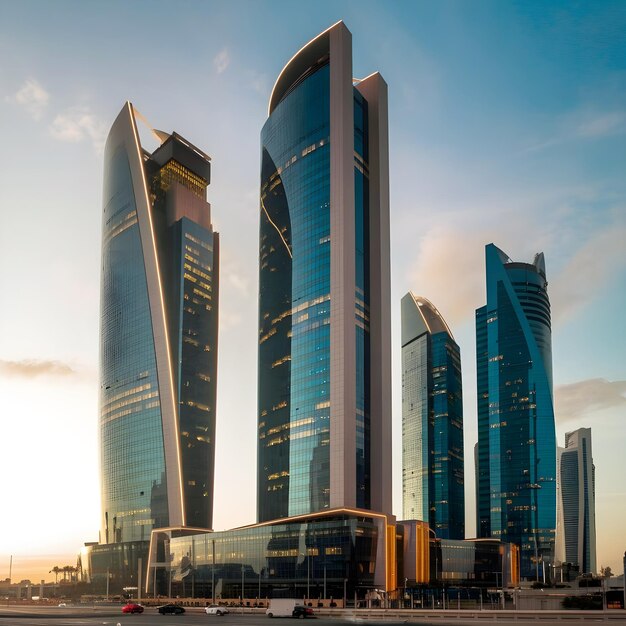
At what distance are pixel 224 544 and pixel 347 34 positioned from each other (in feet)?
417

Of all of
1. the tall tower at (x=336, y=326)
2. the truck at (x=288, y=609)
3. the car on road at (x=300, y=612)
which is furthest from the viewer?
the tall tower at (x=336, y=326)

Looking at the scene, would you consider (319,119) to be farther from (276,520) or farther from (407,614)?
(407,614)

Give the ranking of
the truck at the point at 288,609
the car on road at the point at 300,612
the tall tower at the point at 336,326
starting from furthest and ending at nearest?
the tall tower at the point at 336,326 → the truck at the point at 288,609 → the car on road at the point at 300,612

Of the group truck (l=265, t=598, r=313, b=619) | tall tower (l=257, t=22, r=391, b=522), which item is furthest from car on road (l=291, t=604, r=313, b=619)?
tall tower (l=257, t=22, r=391, b=522)

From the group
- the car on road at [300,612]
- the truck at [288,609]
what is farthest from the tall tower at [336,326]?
the car on road at [300,612]

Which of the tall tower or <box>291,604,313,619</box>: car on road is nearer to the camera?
<box>291,604,313,619</box>: car on road

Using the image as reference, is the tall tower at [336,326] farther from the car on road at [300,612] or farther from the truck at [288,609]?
the car on road at [300,612]

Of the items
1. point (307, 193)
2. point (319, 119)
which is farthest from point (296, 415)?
point (319, 119)

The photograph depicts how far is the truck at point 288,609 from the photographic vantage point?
318 ft

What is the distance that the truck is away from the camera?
97000 millimetres

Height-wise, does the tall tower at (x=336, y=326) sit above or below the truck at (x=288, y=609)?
above

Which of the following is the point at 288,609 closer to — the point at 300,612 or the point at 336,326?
the point at 300,612

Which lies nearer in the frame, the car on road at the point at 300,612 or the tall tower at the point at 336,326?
the car on road at the point at 300,612

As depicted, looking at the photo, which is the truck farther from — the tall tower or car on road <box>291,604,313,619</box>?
the tall tower
